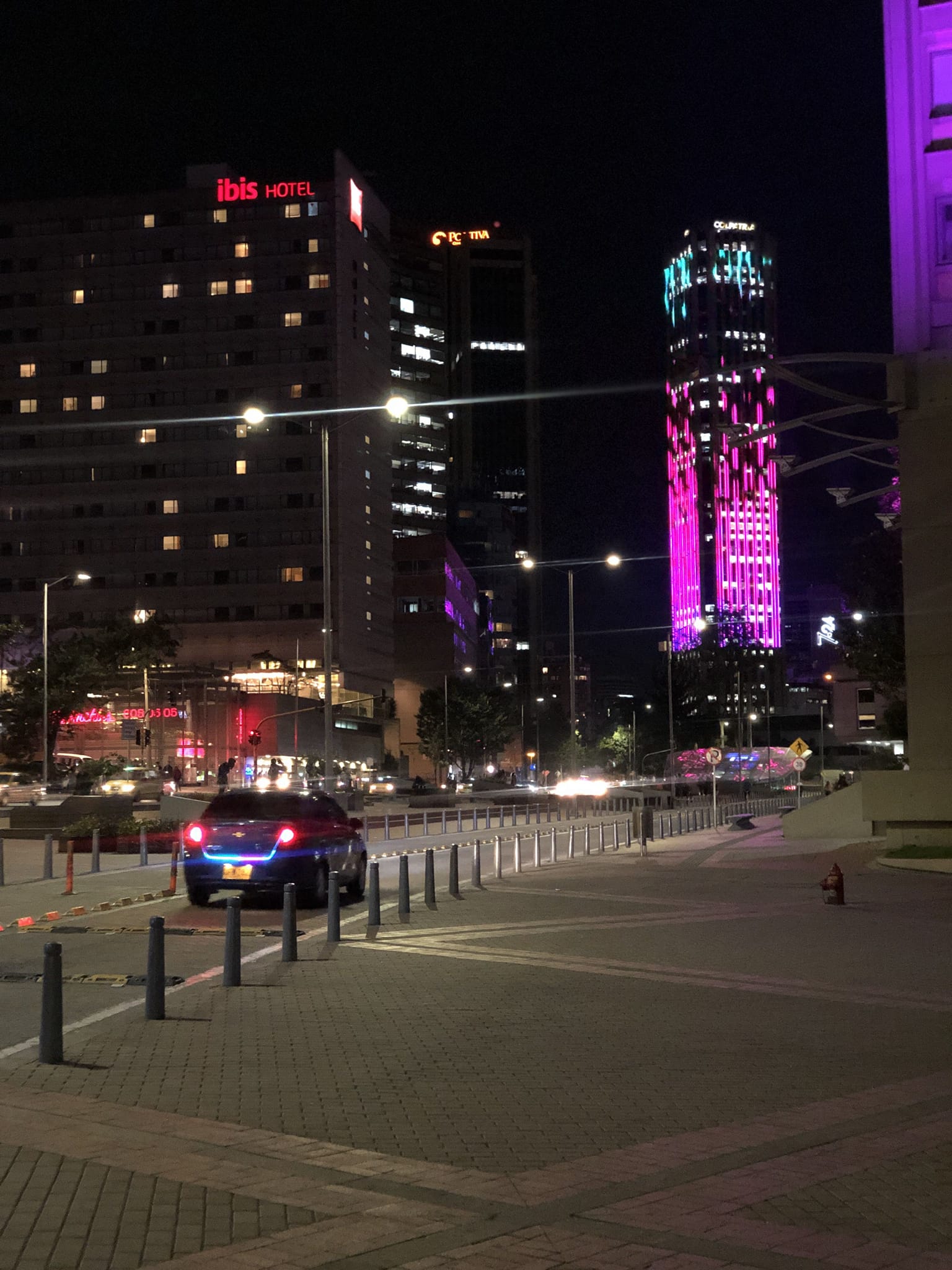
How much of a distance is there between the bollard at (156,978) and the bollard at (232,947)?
120 centimetres

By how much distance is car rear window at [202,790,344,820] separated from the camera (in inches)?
818

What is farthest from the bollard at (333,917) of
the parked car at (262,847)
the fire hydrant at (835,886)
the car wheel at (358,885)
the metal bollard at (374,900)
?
the fire hydrant at (835,886)

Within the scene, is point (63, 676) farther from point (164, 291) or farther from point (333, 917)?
point (164, 291)

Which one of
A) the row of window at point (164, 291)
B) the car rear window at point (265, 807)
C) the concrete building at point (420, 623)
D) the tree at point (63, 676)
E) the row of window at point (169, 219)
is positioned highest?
the row of window at point (169, 219)

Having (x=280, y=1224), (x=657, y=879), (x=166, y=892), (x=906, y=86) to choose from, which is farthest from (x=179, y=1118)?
(x=906, y=86)

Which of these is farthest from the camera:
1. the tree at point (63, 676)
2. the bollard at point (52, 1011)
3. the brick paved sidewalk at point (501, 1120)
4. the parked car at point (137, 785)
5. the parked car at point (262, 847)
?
the tree at point (63, 676)

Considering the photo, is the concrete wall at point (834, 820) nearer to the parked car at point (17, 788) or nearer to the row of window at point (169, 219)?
the parked car at point (17, 788)

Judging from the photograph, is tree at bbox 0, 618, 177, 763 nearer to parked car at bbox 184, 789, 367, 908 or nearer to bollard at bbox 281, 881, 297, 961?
parked car at bbox 184, 789, 367, 908

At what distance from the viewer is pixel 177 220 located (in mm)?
132500

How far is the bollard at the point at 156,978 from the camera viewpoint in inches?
428

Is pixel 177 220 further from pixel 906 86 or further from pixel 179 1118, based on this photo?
pixel 179 1118

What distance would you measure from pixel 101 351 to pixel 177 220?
14.0 meters

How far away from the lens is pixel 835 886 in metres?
20.6

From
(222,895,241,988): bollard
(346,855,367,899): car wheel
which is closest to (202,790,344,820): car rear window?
(346,855,367,899): car wheel
